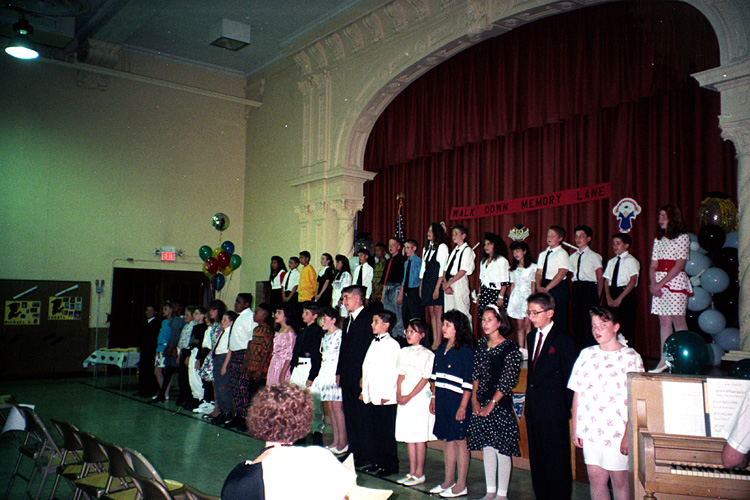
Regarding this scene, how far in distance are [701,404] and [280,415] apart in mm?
2577

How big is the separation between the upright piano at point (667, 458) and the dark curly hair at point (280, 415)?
6.97ft

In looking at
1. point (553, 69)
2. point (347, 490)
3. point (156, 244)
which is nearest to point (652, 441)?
point (347, 490)

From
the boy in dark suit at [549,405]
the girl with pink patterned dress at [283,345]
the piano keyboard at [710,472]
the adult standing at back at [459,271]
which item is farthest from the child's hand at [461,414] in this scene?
the adult standing at back at [459,271]

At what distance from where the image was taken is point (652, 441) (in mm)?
3318

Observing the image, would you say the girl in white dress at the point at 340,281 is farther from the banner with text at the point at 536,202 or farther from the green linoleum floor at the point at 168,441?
the green linoleum floor at the point at 168,441

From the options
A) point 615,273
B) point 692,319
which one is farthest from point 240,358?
point 692,319

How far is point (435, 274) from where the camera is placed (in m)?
8.12

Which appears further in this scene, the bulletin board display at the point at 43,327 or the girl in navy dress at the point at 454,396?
the bulletin board display at the point at 43,327

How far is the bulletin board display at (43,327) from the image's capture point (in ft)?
40.3

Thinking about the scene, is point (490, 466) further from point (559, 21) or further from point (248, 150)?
point (248, 150)

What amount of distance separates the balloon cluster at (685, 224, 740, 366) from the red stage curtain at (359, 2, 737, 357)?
1133 mm

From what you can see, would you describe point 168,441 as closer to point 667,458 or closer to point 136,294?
point 667,458

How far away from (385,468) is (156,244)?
10.1 metres

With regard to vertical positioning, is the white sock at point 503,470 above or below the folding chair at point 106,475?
below
